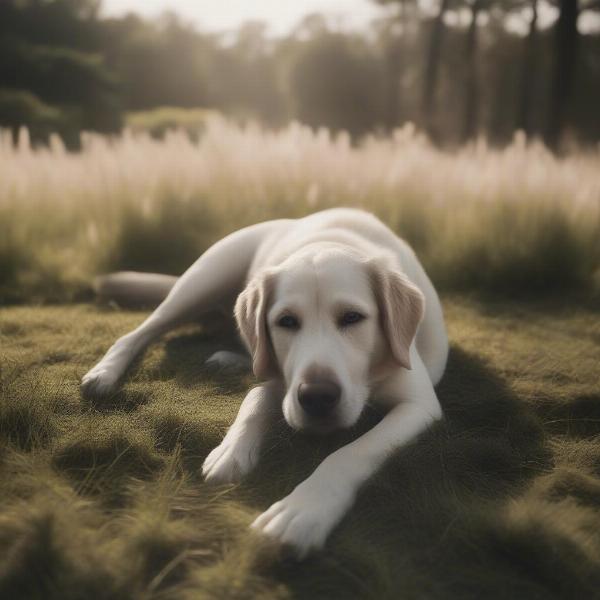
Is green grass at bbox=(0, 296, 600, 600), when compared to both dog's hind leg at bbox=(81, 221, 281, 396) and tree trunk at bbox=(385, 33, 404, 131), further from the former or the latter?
tree trunk at bbox=(385, 33, 404, 131)

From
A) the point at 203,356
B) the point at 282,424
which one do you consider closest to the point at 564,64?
the point at 203,356

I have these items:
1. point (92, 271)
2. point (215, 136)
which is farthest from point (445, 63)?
point (92, 271)

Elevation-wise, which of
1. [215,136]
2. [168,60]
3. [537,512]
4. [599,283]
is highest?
[168,60]

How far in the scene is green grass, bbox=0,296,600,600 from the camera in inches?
65.9

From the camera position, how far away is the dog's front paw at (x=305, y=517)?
178 cm

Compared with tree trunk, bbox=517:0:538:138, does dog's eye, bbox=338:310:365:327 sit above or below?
below

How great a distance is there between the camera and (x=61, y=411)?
2.69m

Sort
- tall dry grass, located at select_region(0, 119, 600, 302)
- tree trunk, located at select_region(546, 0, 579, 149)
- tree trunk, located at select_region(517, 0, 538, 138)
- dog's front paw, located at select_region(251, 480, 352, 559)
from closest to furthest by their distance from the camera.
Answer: dog's front paw, located at select_region(251, 480, 352, 559), tall dry grass, located at select_region(0, 119, 600, 302), tree trunk, located at select_region(546, 0, 579, 149), tree trunk, located at select_region(517, 0, 538, 138)

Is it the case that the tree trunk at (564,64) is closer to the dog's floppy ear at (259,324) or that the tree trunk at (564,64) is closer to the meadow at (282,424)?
the meadow at (282,424)

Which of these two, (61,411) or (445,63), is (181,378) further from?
(445,63)

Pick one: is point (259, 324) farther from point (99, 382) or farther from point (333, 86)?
point (333, 86)

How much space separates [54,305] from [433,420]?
341 centimetres

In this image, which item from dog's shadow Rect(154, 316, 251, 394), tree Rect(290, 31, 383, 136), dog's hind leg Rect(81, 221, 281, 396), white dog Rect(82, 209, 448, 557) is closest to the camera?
white dog Rect(82, 209, 448, 557)

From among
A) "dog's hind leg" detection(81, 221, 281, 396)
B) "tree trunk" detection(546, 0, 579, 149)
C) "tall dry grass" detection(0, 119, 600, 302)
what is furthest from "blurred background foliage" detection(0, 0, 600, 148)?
"dog's hind leg" detection(81, 221, 281, 396)
